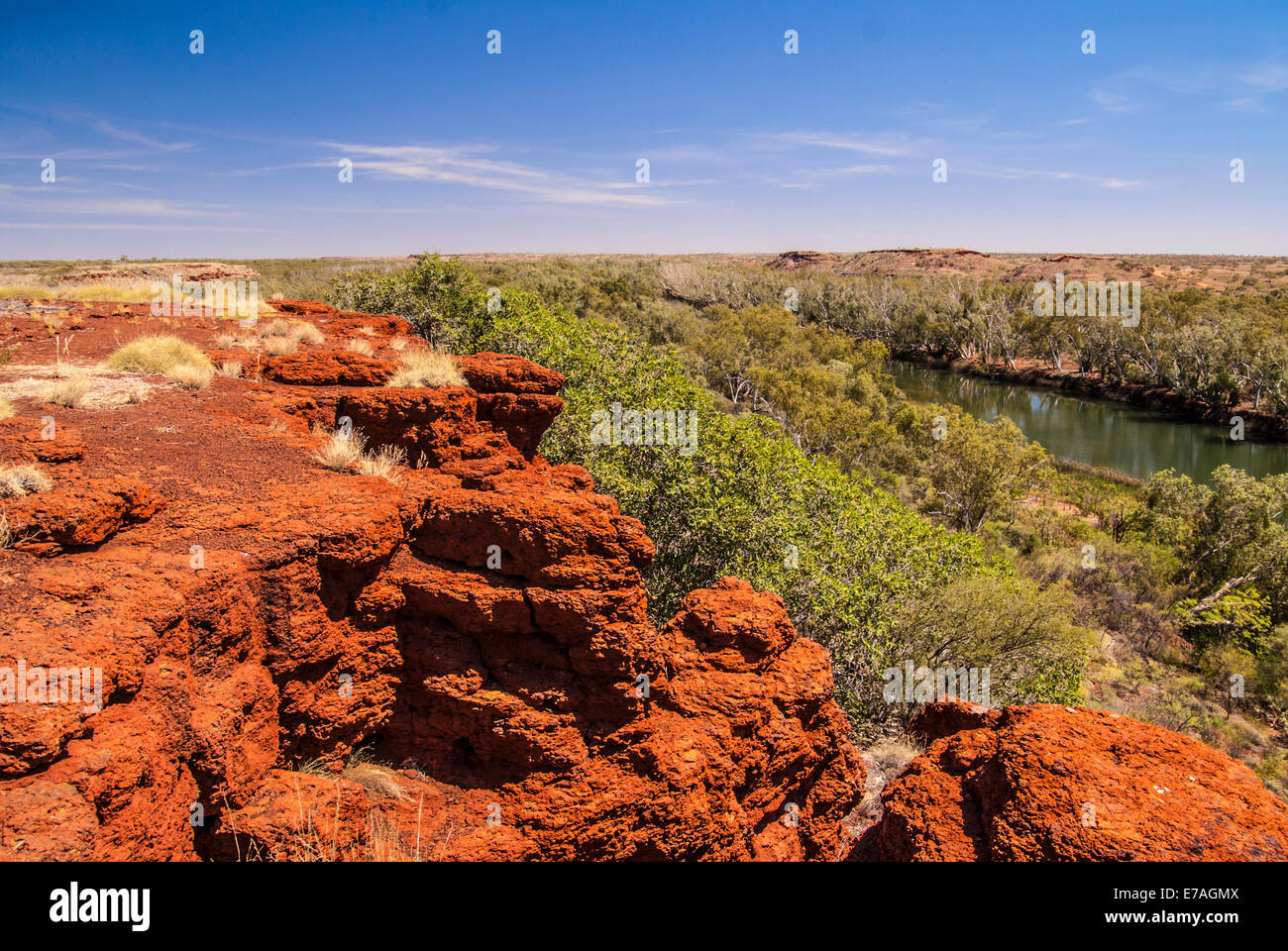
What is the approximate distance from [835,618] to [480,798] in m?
8.58

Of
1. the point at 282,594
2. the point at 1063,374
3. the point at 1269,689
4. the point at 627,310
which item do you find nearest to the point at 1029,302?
the point at 1063,374

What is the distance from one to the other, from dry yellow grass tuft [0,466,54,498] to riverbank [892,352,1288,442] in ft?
198

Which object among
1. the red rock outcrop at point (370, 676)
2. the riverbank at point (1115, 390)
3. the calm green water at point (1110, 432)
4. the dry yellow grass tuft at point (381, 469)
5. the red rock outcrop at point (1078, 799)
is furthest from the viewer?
the riverbank at point (1115, 390)

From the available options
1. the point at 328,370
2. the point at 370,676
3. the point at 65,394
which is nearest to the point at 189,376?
the point at 65,394

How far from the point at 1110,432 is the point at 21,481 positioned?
5796 cm

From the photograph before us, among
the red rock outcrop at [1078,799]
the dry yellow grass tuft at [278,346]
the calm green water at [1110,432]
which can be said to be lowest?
the red rock outcrop at [1078,799]

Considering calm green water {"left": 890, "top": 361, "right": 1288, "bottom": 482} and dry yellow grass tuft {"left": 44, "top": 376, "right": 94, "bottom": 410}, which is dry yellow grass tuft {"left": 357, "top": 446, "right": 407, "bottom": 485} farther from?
calm green water {"left": 890, "top": 361, "right": 1288, "bottom": 482}

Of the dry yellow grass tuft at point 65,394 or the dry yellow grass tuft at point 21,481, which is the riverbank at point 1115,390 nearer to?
the dry yellow grass tuft at point 65,394

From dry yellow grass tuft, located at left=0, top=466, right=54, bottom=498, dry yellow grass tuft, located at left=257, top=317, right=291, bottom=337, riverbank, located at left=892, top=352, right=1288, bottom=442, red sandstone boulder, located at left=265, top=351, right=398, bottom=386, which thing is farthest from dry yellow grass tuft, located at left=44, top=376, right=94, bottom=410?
riverbank, located at left=892, top=352, right=1288, bottom=442

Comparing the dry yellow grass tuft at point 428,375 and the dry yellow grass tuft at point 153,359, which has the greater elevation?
the dry yellow grass tuft at point 153,359

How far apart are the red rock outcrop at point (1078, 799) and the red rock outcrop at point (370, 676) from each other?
1.44m

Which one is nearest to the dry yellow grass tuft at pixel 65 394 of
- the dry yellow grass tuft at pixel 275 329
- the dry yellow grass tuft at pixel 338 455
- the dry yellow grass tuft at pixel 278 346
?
the dry yellow grass tuft at pixel 338 455

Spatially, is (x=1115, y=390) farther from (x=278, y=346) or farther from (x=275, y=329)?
(x=278, y=346)

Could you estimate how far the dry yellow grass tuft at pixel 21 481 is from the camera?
5.07 meters
